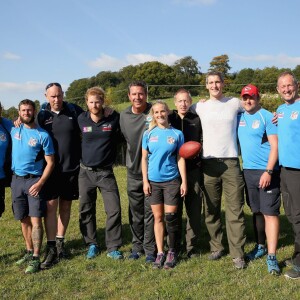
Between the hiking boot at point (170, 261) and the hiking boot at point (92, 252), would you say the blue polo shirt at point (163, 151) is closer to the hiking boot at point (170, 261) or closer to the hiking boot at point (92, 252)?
the hiking boot at point (170, 261)

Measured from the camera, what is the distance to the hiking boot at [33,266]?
16.5 feet

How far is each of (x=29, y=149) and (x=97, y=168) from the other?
1.07 meters

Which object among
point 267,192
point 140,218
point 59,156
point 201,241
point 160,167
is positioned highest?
point 59,156

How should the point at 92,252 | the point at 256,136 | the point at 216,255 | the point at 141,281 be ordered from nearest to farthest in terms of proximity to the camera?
the point at 141,281 < the point at 256,136 < the point at 216,255 < the point at 92,252

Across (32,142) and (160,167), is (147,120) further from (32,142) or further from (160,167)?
(32,142)

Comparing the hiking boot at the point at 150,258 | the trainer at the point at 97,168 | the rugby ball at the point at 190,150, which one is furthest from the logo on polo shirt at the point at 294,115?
the hiking boot at the point at 150,258

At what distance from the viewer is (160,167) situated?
5.13m

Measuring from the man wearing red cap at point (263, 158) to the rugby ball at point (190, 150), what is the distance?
0.70 m

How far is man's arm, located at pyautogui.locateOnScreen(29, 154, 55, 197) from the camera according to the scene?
16.8ft

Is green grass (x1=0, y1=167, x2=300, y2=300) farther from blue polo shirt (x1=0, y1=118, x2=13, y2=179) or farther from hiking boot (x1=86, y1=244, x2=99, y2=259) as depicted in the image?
blue polo shirt (x1=0, y1=118, x2=13, y2=179)

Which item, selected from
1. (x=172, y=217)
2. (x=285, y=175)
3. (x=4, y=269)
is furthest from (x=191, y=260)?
(x=4, y=269)

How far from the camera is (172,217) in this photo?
5160 mm

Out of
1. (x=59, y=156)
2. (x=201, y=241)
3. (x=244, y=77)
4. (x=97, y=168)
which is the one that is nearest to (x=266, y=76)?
(x=244, y=77)

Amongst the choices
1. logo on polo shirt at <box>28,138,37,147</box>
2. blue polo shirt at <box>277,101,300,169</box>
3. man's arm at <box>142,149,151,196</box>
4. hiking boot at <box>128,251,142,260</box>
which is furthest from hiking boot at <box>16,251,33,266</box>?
blue polo shirt at <box>277,101,300,169</box>
